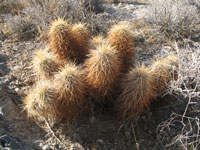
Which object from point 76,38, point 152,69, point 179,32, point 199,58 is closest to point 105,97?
point 152,69

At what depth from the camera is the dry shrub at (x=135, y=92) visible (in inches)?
97.9

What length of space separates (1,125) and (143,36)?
10.4ft

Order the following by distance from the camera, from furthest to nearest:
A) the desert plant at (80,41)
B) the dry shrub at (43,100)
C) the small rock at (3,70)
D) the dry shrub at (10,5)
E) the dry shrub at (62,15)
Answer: the dry shrub at (10,5) → the dry shrub at (62,15) → the small rock at (3,70) → the desert plant at (80,41) → the dry shrub at (43,100)

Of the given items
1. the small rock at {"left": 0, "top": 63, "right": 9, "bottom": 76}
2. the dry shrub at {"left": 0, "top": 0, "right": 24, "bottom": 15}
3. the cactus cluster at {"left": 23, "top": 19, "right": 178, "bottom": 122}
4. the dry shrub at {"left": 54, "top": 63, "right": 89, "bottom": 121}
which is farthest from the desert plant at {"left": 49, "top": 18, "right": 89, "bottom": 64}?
the dry shrub at {"left": 0, "top": 0, "right": 24, "bottom": 15}

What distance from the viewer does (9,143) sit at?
7.36ft

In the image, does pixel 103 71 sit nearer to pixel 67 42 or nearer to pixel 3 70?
pixel 67 42

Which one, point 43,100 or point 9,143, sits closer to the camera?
point 9,143

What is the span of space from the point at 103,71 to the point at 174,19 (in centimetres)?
286

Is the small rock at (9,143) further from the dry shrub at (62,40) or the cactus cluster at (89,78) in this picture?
the dry shrub at (62,40)

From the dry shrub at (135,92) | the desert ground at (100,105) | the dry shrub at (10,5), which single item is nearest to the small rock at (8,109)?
the desert ground at (100,105)

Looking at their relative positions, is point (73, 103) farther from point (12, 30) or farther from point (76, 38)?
point (12, 30)

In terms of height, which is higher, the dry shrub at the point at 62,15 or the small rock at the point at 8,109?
the dry shrub at the point at 62,15

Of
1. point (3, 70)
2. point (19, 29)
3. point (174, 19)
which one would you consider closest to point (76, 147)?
point (3, 70)

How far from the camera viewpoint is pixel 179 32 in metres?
4.80
